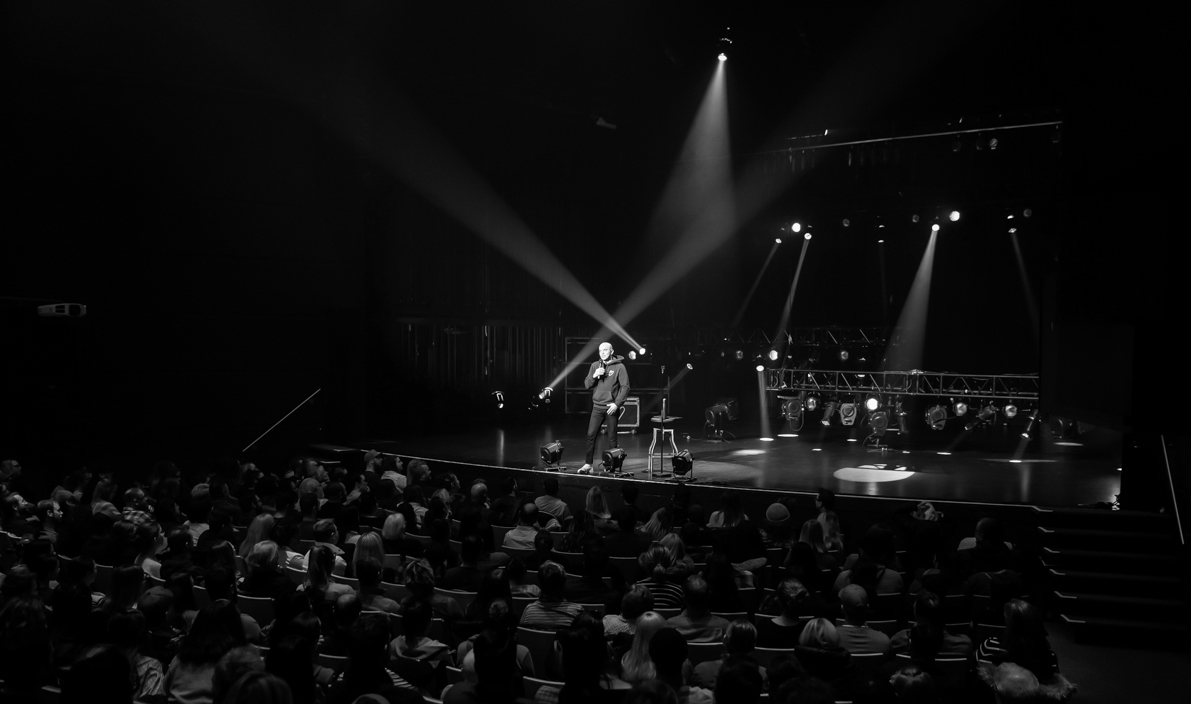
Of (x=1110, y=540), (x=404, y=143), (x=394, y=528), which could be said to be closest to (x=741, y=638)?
(x=394, y=528)

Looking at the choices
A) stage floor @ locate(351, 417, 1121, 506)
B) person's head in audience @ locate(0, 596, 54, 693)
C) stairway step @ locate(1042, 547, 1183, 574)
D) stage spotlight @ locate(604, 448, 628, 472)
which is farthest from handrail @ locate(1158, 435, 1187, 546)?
person's head in audience @ locate(0, 596, 54, 693)

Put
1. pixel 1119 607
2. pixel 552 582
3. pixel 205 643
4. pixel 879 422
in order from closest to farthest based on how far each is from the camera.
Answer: pixel 205 643
pixel 552 582
pixel 1119 607
pixel 879 422

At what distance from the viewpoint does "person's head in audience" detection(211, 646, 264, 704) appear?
3146 millimetres

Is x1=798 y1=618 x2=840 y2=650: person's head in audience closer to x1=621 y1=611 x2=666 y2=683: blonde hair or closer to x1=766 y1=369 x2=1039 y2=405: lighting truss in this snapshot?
x1=621 y1=611 x2=666 y2=683: blonde hair

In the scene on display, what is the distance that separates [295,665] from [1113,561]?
668 cm

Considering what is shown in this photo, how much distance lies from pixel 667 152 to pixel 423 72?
5.47 meters

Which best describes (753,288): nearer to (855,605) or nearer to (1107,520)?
(1107,520)

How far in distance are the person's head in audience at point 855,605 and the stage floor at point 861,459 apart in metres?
4.82

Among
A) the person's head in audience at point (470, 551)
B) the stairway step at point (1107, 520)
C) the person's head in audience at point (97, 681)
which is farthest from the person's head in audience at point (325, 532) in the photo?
the stairway step at point (1107, 520)

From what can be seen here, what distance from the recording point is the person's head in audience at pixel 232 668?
3146mm

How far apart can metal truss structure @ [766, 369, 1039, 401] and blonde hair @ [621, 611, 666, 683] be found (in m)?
11.4

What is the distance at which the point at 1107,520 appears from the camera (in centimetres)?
754

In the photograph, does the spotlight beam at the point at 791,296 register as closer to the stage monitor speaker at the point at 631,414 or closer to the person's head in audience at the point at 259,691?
the stage monitor speaker at the point at 631,414

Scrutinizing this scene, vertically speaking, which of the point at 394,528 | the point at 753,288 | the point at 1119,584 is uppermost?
the point at 753,288
